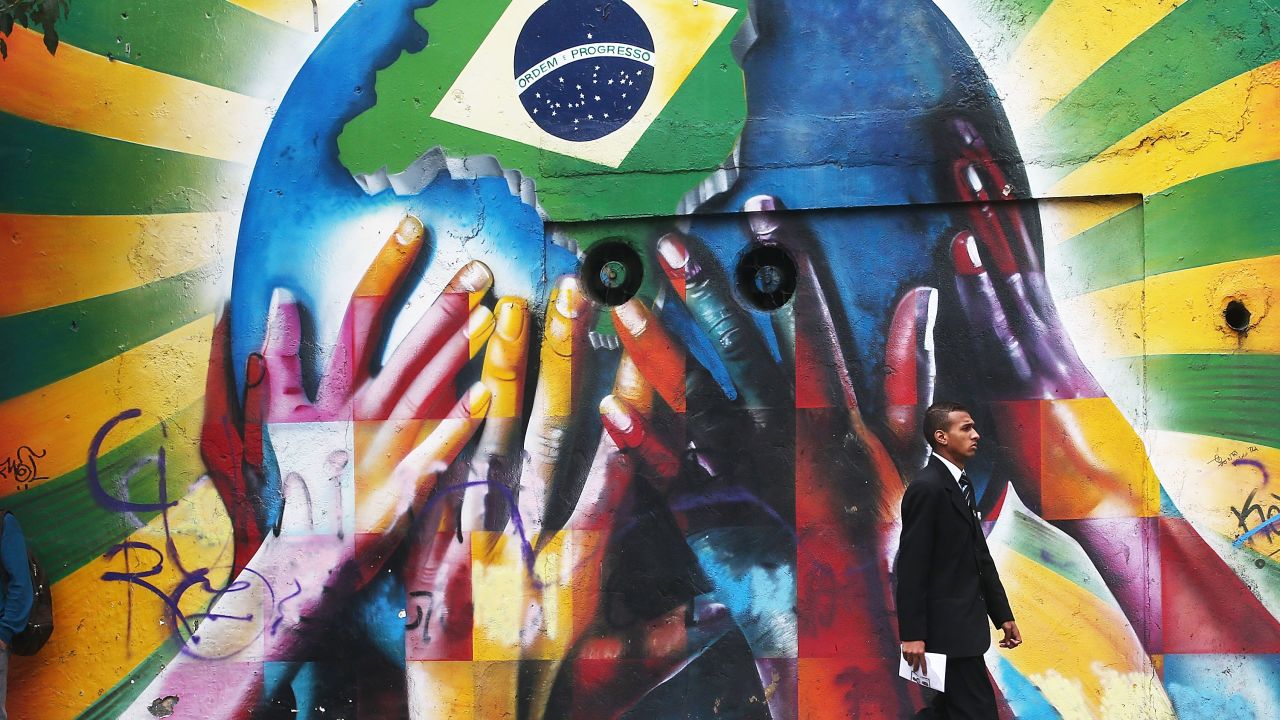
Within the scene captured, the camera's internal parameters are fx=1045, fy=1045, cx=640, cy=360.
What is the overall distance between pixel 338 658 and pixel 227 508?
3.18ft

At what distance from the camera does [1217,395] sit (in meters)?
4.89

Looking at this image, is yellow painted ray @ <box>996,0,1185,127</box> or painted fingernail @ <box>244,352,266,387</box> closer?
yellow painted ray @ <box>996,0,1185,127</box>

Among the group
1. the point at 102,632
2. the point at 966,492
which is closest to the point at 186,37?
the point at 102,632

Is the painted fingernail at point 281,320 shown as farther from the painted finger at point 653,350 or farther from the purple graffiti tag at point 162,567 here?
the painted finger at point 653,350

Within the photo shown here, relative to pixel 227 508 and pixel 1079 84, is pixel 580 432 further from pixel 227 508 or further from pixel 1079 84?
pixel 1079 84

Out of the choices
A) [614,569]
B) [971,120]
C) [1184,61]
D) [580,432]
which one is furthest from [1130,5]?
[614,569]

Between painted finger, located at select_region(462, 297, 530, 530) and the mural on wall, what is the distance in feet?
A: 0.06

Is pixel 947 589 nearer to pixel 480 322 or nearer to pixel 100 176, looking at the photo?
pixel 480 322

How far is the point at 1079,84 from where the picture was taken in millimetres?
5016

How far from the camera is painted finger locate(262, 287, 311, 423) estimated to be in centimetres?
541

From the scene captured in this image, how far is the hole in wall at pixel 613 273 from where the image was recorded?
210 inches

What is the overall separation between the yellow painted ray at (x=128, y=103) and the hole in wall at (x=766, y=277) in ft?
8.58

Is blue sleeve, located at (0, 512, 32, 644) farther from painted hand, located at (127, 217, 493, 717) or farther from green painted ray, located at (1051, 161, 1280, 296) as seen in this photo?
green painted ray, located at (1051, 161, 1280, 296)

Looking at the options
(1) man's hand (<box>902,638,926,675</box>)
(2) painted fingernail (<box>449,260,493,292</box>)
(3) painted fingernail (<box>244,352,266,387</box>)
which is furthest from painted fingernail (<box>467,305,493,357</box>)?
(1) man's hand (<box>902,638,926,675</box>)
